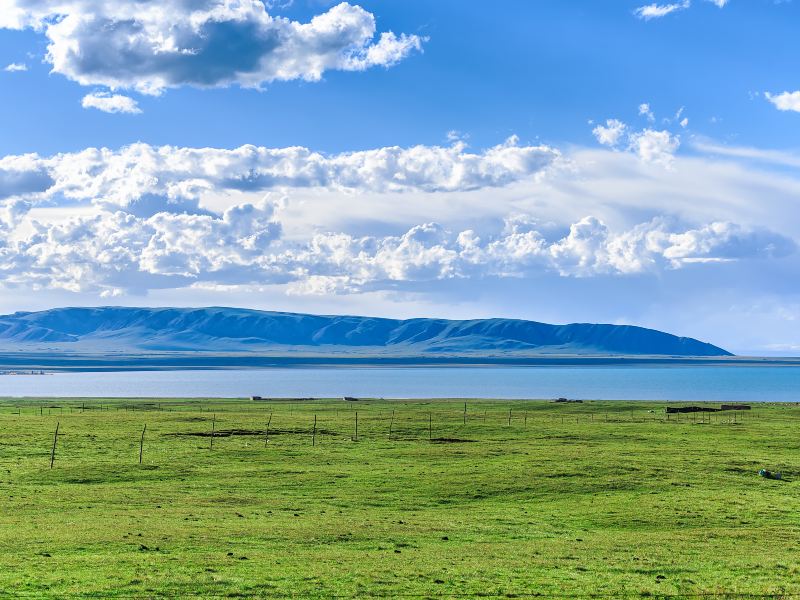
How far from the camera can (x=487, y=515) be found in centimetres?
5047

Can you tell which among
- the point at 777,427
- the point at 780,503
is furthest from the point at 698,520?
the point at 777,427

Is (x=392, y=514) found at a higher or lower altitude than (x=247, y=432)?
higher

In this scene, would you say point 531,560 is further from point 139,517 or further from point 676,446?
point 676,446

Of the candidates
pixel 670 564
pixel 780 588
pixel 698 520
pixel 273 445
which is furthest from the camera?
pixel 273 445

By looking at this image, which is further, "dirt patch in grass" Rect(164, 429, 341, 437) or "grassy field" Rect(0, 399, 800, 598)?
"dirt patch in grass" Rect(164, 429, 341, 437)

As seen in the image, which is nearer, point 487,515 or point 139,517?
point 139,517

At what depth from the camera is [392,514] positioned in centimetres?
4997

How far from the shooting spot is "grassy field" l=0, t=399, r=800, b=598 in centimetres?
3244

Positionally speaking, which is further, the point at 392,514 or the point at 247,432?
the point at 247,432

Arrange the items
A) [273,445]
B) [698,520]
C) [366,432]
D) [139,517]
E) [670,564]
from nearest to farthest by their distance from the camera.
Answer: [670,564] < [139,517] < [698,520] < [273,445] < [366,432]

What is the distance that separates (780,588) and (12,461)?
58.2 meters

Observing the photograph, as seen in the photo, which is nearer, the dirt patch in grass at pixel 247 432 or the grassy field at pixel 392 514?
Result: the grassy field at pixel 392 514

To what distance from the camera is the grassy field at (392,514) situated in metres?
32.4

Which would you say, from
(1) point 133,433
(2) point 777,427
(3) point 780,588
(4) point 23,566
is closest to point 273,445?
(1) point 133,433
